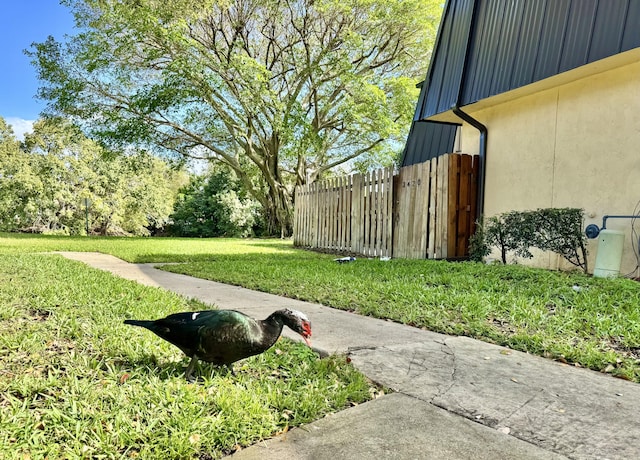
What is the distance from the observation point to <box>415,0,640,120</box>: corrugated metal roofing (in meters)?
4.75

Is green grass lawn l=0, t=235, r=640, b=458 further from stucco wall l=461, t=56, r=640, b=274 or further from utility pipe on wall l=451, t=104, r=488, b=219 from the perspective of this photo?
utility pipe on wall l=451, t=104, r=488, b=219

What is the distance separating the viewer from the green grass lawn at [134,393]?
1.35 meters

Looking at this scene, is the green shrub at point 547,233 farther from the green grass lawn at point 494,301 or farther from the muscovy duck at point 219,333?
the muscovy duck at point 219,333

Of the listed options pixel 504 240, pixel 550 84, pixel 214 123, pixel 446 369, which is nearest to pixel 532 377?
pixel 446 369

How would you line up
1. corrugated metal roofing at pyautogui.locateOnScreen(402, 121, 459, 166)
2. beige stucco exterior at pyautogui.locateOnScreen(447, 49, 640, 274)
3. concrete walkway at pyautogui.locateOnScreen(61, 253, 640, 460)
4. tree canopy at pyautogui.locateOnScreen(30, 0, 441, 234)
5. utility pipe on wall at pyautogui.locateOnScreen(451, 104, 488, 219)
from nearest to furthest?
concrete walkway at pyautogui.locateOnScreen(61, 253, 640, 460)
beige stucco exterior at pyautogui.locateOnScreen(447, 49, 640, 274)
utility pipe on wall at pyautogui.locateOnScreen(451, 104, 488, 219)
corrugated metal roofing at pyautogui.locateOnScreen(402, 121, 459, 166)
tree canopy at pyautogui.locateOnScreen(30, 0, 441, 234)

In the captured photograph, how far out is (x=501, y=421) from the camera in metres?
1.51

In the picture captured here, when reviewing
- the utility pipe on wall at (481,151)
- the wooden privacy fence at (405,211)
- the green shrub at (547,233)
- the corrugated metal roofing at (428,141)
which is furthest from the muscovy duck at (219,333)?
the corrugated metal roofing at (428,141)

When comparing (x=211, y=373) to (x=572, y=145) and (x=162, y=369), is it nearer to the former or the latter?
(x=162, y=369)

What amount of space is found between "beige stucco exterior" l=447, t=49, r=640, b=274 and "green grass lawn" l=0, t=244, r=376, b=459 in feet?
15.8

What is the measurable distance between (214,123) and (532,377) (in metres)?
16.3

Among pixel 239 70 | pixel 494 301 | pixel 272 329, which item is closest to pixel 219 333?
pixel 272 329

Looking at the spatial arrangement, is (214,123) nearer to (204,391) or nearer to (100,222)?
(100,222)

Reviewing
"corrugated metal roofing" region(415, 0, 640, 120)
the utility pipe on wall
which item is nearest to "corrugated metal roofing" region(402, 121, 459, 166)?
"corrugated metal roofing" region(415, 0, 640, 120)

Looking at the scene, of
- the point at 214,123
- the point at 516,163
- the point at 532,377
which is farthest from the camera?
the point at 214,123
